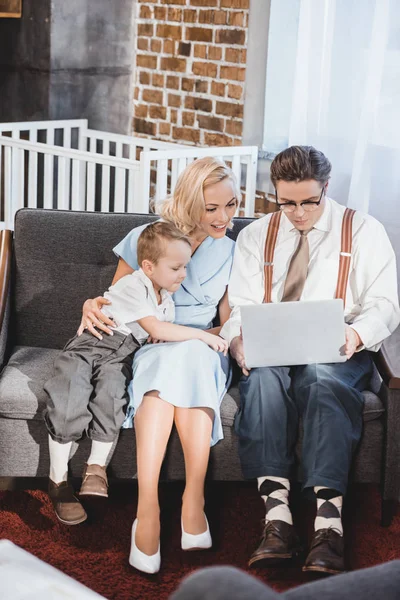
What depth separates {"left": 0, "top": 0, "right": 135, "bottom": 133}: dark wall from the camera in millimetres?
4477

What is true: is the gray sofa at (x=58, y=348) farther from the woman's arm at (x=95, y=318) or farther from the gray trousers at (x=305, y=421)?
the woman's arm at (x=95, y=318)

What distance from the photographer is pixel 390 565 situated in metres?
0.91

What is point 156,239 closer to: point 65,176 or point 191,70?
point 65,176

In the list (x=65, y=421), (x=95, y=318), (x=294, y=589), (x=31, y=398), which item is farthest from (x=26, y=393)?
(x=294, y=589)

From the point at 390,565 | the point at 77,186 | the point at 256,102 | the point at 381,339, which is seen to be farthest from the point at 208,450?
the point at 256,102

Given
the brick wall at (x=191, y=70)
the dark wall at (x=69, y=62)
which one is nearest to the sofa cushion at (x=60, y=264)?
the brick wall at (x=191, y=70)

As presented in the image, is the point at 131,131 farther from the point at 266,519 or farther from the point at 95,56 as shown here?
the point at 266,519

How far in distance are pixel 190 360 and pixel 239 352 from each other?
7.9 inches

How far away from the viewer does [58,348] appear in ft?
8.68

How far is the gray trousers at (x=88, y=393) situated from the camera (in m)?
2.17

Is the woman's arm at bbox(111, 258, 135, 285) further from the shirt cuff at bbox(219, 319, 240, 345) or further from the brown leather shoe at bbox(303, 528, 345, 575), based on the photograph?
the brown leather shoe at bbox(303, 528, 345, 575)

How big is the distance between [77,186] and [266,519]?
6.67ft

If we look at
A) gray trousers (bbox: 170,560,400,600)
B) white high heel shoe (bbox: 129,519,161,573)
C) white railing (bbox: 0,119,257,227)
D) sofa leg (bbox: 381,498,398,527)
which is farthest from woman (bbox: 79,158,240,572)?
gray trousers (bbox: 170,560,400,600)

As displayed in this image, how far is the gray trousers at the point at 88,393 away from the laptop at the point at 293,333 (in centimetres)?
36
